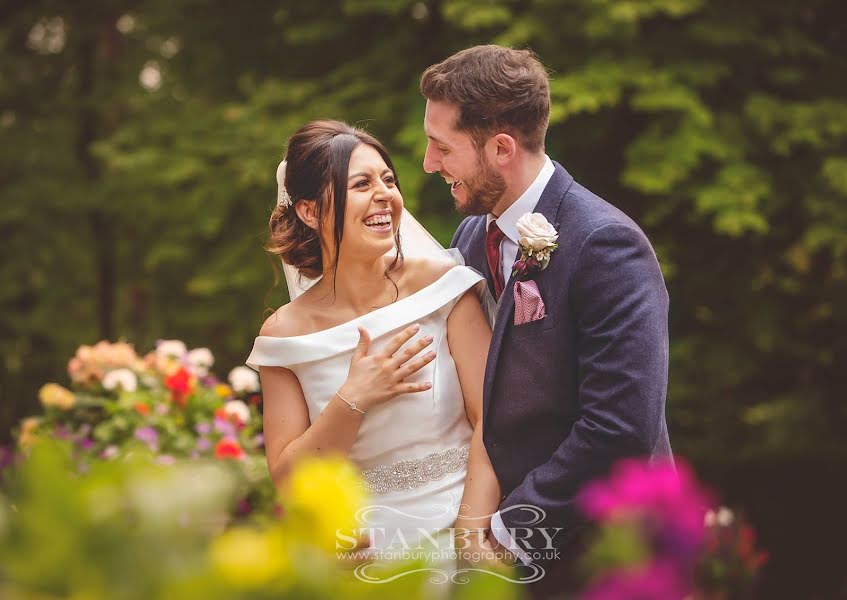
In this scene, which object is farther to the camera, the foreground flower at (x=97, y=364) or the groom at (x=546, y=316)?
the foreground flower at (x=97, y=364)

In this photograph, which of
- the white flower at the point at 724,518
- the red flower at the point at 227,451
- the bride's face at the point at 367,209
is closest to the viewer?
the white flower at the point at 724,518

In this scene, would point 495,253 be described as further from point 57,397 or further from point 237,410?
point 57,397

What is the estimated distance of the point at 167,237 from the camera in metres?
8.34

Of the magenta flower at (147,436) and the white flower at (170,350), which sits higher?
the white flower at (170,350)

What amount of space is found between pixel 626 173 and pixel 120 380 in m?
3.84

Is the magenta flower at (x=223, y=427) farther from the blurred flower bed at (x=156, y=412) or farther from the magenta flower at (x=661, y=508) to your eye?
the magenta flower at (x=661, y=508)

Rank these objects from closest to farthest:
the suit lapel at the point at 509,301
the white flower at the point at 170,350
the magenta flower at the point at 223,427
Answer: the suit lapel at the point at 509,301 → the magenta flower at the point at 223,427 → the white flower at the point at 170,350

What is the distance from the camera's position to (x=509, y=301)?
2814mm

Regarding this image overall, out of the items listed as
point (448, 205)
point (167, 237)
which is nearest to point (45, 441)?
point (448, 205)

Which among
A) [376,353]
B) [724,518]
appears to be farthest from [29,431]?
[724,518]

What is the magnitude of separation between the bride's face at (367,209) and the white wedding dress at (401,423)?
23 cm

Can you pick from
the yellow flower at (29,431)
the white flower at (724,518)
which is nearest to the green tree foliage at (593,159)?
the yellow flower at (29,431)

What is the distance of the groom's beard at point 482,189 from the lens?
2932 mm

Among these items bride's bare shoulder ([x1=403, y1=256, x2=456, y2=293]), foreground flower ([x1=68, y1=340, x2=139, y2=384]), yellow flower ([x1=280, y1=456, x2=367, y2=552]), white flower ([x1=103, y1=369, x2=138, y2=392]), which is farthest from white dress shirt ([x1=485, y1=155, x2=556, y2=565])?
foreground flower ([x1=68, y1=340, x2=139, y2=384])
